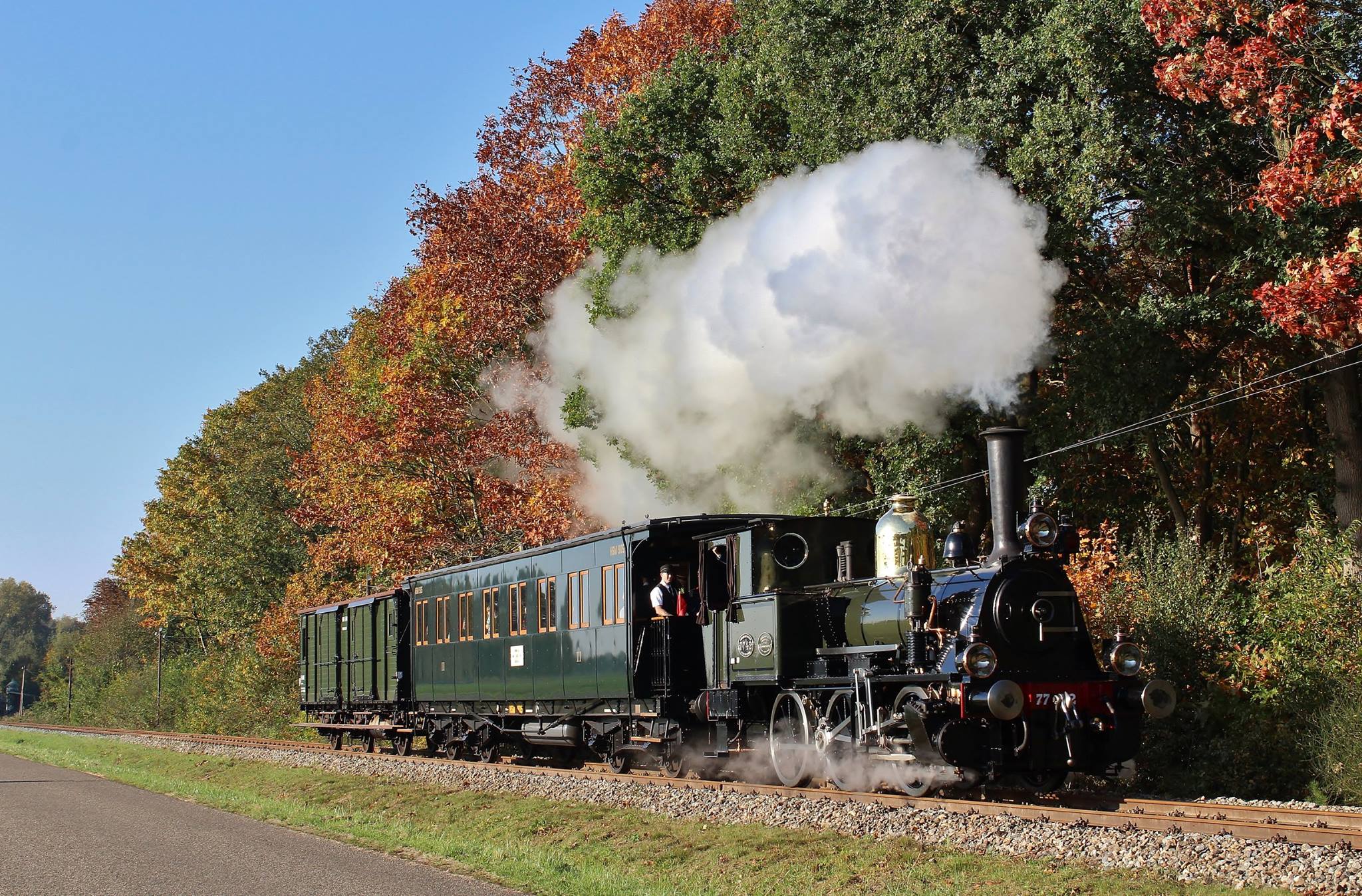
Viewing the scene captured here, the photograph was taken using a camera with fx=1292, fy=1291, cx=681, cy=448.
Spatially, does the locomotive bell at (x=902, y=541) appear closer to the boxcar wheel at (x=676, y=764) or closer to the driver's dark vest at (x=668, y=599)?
the driver's dark vest at (x=668, y=599)

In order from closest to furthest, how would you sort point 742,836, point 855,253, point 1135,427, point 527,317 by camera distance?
point 742,836 < point 855,253 < point 1135,427 < point 527,317

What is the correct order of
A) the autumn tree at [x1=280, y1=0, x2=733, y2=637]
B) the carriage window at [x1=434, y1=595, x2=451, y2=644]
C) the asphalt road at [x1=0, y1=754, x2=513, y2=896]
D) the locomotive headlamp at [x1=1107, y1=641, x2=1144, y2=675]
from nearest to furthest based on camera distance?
1. the asphalt road at [x1=0, y1=754, x2=513, y2=896]
2. the locomotive headlamp at [x1=1107, y1=641, x2=1144, y2=675]
3. the carriage window at [x1=434, y1=595, x2=451, y2=644]
4. the autumn tree at [x1=280, y1=0, x2=733, y2=637]

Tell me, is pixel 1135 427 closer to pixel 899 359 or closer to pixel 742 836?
pixel 899 359

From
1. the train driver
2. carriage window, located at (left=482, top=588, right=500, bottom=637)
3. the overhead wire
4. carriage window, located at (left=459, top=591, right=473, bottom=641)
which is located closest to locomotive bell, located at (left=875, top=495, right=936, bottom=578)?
the train driver

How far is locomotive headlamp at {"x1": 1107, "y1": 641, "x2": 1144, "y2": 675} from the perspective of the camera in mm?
11969

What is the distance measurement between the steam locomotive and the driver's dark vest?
0.42 feet

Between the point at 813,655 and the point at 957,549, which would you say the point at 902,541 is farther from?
the point at 813,655

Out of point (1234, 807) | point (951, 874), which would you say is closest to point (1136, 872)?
point (951, 874)

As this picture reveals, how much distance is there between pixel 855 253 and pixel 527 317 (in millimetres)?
17849

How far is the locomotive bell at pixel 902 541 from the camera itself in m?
12.8

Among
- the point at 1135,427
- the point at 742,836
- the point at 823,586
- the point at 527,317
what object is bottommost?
the point at 742,836

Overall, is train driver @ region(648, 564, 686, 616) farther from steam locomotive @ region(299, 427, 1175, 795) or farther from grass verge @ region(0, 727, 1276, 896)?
grass verge @ region(0, 727, 1276, 896)

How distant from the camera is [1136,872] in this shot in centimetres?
858

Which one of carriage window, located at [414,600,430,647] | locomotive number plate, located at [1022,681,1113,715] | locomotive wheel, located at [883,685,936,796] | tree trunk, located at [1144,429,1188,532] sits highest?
tree trunk, located at [1144,429,1188,532]
